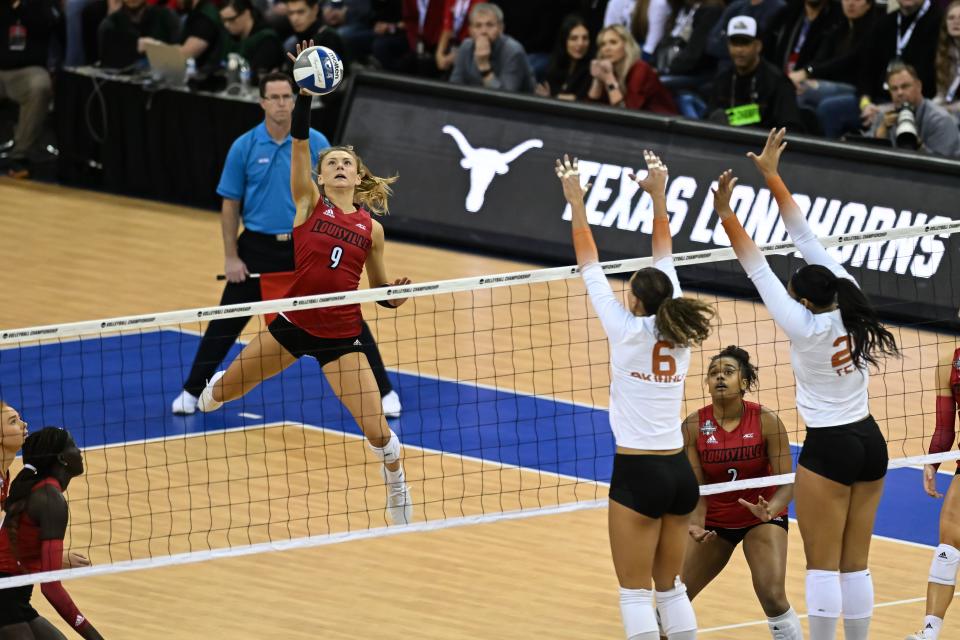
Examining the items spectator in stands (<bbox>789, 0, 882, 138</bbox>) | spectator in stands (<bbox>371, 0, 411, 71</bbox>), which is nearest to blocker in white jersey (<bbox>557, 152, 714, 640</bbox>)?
spectator in stands (<bbox>789, 0, 882, 138</bbox>)

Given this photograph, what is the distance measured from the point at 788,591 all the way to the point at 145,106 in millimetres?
10151

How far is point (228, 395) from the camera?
10.6m

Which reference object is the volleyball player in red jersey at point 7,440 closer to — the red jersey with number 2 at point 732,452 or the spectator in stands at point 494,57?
the red jersey with number 2 at point 732,452

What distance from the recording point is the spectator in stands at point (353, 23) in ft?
61.3

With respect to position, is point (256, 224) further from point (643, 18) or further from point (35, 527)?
point (643, 18)

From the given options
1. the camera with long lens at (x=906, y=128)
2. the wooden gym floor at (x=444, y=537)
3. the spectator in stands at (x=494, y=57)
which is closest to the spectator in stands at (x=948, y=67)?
the camera with long lens at (x=906, y=128)

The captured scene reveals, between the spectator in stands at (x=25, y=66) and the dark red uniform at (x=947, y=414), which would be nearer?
the dark red uniform at (x=947, y=414)

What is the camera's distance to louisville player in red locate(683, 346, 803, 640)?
815cm

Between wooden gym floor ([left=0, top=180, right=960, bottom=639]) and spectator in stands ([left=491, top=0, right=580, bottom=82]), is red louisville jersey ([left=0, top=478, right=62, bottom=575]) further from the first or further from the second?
spectator in stands ([left=491, top=0, right=580, bottom=82])

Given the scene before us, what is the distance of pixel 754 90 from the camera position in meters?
15.3

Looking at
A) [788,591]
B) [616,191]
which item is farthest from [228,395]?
[616,191]

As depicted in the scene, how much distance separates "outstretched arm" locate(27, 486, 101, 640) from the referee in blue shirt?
4270mm

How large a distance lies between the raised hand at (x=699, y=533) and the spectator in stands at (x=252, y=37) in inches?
393

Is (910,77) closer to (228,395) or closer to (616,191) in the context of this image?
(616,191)
